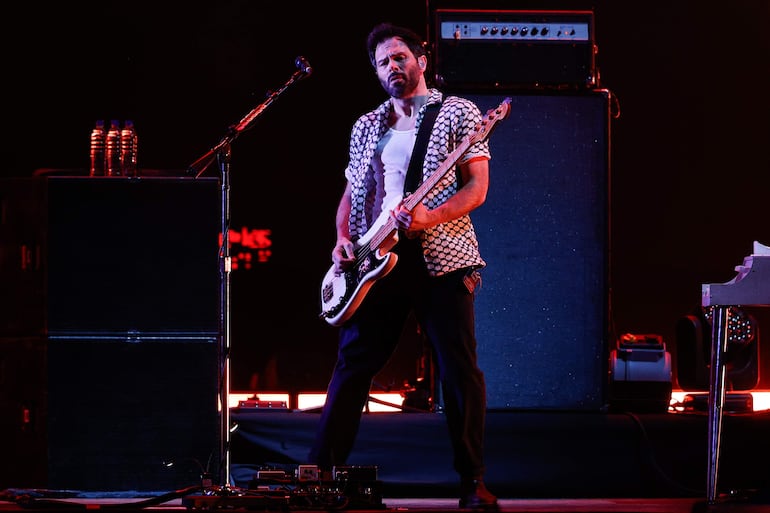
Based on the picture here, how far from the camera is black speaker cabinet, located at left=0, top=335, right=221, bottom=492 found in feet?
16.2

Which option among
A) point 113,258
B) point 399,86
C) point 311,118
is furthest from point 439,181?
point 311,118

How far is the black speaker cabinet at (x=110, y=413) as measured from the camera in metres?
4.93

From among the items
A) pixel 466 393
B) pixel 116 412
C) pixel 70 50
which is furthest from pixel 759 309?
pixel 70 50

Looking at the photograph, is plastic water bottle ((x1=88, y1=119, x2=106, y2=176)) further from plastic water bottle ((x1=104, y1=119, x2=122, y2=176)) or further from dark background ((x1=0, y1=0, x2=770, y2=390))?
dark background ((x1=0, y1=0, x2=770, y2=390))

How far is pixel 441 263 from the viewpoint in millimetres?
4383

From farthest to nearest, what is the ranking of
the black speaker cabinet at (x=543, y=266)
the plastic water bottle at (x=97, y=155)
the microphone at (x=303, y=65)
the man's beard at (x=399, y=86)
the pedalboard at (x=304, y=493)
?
the black speaker cabinet at (x=543, y=266)
the plastic water bottle at (x=97, y=155)
the microphone at (x=303, y=65)
the man's beard at (x=399, y=86)
the pedalboard at (x=304, y=493)

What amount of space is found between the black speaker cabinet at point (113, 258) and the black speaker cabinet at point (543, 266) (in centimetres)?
133

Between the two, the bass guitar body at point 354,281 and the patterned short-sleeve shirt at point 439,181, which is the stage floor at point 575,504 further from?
the patterned short-sleeve shirt at point 439,181

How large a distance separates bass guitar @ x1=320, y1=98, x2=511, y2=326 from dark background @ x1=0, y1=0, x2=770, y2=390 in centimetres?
238

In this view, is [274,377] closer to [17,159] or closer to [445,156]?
[17,159]

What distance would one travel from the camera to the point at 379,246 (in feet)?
14.4

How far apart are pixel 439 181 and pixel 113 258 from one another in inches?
61.7

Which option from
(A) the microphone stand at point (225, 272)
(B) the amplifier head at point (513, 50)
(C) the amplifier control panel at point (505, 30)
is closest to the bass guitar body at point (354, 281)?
(A) the microphone stand at point (225, 272)

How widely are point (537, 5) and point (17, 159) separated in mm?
3254
